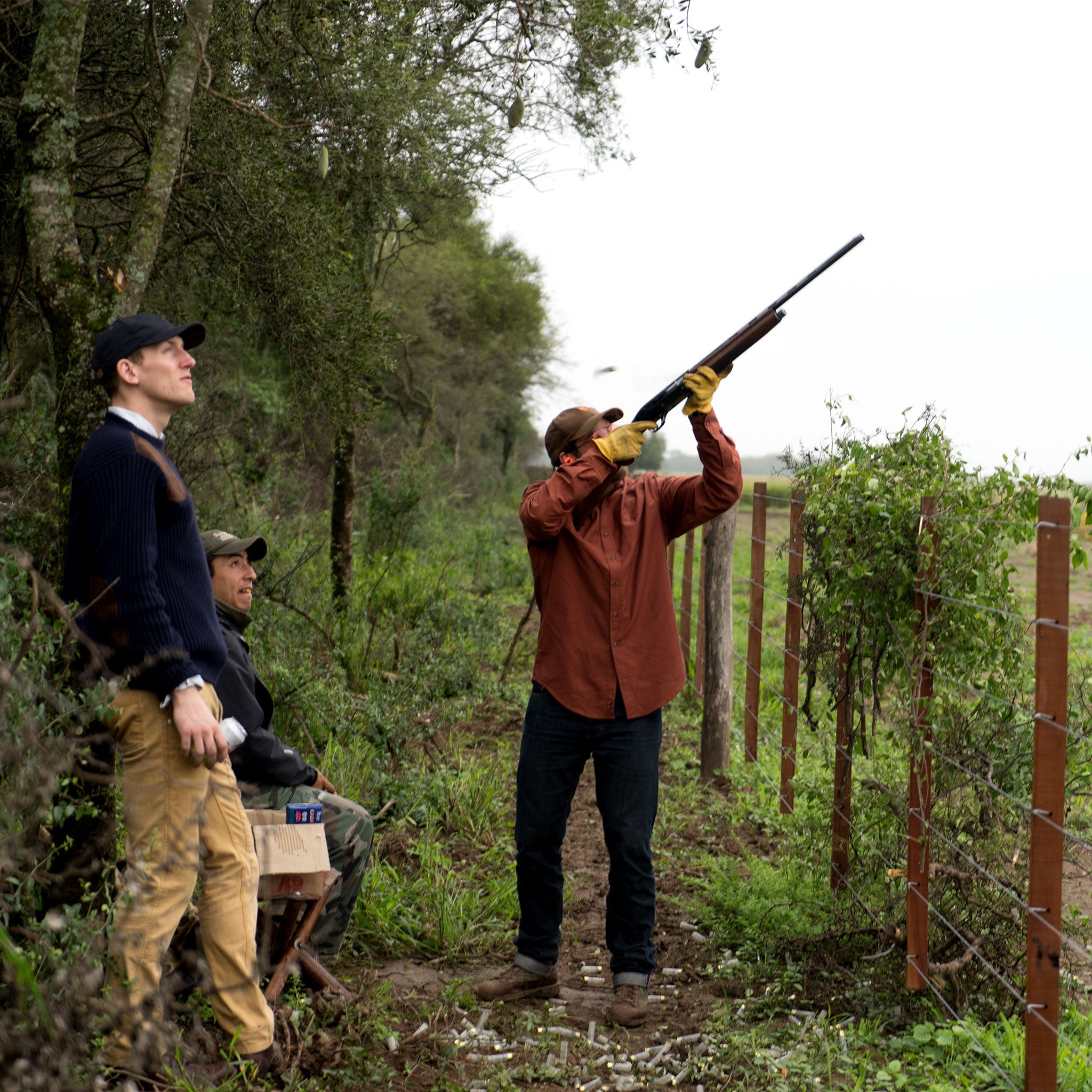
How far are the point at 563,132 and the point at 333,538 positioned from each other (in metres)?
4.60

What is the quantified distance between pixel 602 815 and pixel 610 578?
883 millimetres

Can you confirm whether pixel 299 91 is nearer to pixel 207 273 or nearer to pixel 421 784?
pixel 207 273

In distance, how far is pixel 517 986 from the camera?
402 cm

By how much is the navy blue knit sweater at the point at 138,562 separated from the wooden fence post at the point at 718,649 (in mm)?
4358

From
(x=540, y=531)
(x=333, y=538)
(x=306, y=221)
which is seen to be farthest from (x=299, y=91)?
(x=540, y=531)

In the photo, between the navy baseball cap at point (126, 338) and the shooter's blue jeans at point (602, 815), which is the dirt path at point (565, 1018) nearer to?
the shooter's blue jeans at point (602, 815)

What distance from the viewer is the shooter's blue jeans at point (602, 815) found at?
13.0 ft

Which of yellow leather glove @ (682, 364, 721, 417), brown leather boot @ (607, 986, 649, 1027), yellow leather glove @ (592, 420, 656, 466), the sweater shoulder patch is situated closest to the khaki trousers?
the sweater shoulder patch

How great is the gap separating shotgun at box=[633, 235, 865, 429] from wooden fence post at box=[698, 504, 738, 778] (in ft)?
9.08

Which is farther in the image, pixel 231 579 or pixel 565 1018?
pixel 231 579

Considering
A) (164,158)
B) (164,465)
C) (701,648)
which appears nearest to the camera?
(164,465)

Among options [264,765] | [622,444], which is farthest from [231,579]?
[622,444]

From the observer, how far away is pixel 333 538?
32.6 feet

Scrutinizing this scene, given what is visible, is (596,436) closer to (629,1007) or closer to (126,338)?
(126,338)
